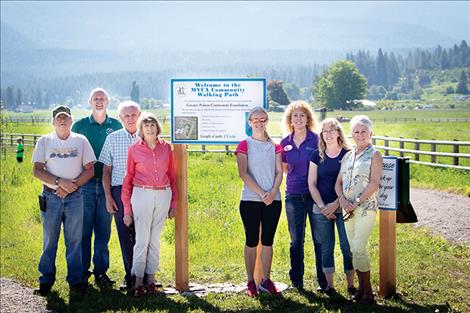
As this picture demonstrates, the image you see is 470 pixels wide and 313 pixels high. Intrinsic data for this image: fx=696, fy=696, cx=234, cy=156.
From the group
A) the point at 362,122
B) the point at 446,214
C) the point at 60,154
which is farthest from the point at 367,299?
the point at 446,214

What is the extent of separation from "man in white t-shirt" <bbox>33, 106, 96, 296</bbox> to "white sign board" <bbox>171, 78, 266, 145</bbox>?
1.06 m

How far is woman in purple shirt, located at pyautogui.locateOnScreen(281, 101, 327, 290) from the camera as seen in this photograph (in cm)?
693

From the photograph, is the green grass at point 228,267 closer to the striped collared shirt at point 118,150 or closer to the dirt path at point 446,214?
the dirt path at point 446,214

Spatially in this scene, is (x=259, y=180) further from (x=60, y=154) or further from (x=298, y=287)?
(x=60, y=154)

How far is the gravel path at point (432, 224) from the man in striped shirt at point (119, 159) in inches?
47.1

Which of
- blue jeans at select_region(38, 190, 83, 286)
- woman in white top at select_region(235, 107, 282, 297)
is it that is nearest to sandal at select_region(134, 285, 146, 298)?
blue jeans at select_region(38, 190, 83, 286)

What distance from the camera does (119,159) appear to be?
7.32 meters

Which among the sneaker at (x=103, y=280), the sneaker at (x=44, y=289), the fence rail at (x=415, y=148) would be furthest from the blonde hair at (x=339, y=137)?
the sneaker at (x=44, y=289)

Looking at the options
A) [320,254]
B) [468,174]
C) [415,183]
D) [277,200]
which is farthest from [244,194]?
[415,183]

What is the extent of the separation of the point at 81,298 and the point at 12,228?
678 centimetres

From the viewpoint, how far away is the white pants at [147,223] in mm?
6980

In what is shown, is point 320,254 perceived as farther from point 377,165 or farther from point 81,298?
point 81,298

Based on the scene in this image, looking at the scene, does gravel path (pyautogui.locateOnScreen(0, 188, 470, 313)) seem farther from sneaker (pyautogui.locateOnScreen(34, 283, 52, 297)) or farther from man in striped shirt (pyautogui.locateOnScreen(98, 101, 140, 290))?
man in striped shirt (pyautogui.locateOnScreen(98, 101, 140, 290))

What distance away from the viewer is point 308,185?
6.84 metres
